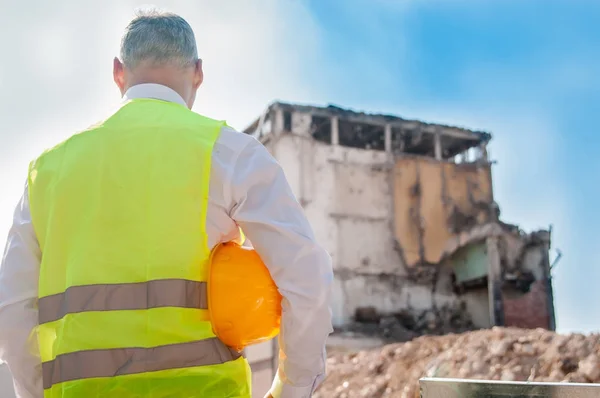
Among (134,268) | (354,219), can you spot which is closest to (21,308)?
(134,268)

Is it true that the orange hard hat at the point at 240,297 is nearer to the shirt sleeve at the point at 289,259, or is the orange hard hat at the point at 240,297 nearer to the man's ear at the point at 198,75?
the shirt sleeve at the point at 289,259

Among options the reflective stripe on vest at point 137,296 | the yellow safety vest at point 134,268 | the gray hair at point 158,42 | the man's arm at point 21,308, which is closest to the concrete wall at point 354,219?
the gray hair at point 158,42

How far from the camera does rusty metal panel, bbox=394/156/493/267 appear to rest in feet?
82.5

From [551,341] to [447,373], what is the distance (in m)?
1.45

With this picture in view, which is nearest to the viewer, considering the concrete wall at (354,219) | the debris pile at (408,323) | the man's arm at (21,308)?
the man's arm at (21,308)

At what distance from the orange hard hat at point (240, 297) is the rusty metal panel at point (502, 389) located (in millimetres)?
850

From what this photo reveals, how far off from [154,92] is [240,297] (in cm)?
71

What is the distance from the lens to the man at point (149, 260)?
183cm

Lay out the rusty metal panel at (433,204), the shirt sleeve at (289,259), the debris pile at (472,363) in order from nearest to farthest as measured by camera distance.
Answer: the shirt sleeve at (289,259) < the debris pile at (472,363) < the rusty metal panel at (433,204)

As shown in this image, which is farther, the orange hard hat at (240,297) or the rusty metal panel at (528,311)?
the rusty metal panel at (528,311)

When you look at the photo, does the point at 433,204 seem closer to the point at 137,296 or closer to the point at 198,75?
the point at 198,75

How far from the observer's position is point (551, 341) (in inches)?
377

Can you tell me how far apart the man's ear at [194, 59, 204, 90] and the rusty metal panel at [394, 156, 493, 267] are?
901 inches

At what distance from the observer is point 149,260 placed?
1880 millimetres
